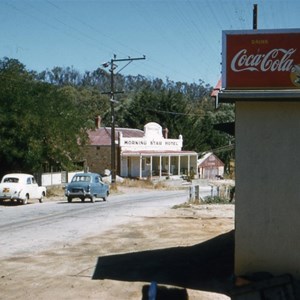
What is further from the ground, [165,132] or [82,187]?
[165,132]

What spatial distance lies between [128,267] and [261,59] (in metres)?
5.16

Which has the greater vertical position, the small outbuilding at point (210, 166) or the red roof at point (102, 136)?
the red roof at point (102, 136)

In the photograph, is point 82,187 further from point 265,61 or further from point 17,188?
point 265,61

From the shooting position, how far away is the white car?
3241cm

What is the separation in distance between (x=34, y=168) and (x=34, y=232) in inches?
878

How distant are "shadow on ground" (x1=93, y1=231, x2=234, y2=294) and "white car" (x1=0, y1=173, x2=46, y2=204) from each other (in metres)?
20.2

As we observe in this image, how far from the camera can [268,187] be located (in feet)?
32.5

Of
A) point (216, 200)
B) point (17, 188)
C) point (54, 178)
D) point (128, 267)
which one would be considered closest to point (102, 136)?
point (54, 178)

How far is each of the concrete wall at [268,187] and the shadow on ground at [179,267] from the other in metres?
0.90

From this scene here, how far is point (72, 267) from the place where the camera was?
1216 cm

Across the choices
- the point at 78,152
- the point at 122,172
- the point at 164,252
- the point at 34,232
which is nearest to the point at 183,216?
the point at 34,232

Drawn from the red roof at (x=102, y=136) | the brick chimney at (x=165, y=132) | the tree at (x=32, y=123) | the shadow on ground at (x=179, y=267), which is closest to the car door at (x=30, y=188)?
the tree at (x=32, y=123)

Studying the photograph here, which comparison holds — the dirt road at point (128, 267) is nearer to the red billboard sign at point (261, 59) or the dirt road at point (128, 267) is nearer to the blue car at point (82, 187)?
the red billboard sign at point (261, 59)

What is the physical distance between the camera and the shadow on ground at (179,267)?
1058cm
